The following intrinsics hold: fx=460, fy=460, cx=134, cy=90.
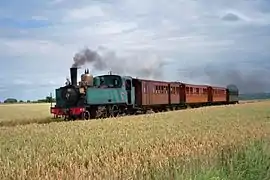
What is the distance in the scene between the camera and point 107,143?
14.5 m

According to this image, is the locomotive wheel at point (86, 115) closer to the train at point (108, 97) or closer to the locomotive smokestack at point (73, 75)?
the train at point (108, 97)

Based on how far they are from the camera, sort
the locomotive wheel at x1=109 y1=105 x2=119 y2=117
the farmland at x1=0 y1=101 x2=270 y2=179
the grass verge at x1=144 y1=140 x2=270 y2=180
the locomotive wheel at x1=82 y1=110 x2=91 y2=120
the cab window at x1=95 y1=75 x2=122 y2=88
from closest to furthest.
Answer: the grass verge at x1=144 y1=140 x2=270 y2=180 → the farmland at x1=0 y1=101 x2=270 y2=179 → the locomotive wheel at x1=82 y1=110 x2=91 y2=120 → the locomotive wheel at x1=109 y1=105 x2=119 y2=117 → the cab window at x1=95 y1=75 x2=122 y2=88

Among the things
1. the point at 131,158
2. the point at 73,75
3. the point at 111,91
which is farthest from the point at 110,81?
the point at 131,158

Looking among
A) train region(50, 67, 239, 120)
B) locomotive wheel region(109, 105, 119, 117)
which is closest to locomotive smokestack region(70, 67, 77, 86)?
train region(50, 67, 239, 120)

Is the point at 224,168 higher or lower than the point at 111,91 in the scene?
lower

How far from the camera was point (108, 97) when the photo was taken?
32.2 meters

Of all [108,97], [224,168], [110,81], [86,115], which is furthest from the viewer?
[110,81]

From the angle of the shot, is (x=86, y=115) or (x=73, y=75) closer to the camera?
(x=86, y=115)

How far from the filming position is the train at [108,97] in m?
30.5

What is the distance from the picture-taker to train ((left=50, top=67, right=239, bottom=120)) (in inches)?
1203

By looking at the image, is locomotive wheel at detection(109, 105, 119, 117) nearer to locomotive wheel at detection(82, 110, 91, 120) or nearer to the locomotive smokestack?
locomotive wheel at detection(82, 110, 91, 120)

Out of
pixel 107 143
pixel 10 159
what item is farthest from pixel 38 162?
pixel 107 143

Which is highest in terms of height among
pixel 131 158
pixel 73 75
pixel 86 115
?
pixel 73 75

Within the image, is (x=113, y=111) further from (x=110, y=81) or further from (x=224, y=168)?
(x=224, y=168)
